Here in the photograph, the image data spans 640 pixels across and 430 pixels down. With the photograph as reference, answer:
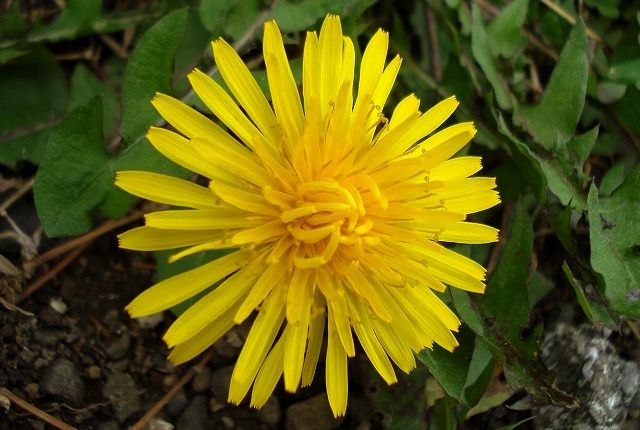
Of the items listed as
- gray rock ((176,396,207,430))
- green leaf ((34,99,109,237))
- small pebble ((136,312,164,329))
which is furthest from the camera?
small pebble ((136,312,164,329))

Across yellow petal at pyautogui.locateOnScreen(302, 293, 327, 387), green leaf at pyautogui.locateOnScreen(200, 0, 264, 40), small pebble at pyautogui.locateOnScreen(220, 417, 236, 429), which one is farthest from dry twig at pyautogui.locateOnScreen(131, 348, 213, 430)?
green leaf at pyautogui.locateOnScreen(200, 0, 264, 40)

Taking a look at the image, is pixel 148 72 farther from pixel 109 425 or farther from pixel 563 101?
pixel 563 101

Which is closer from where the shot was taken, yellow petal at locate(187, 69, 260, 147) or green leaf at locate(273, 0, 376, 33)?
A: yellow petal at locate(187, 69, 260, 147)

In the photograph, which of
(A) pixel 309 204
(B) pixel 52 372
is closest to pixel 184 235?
(A) pixel 309 204

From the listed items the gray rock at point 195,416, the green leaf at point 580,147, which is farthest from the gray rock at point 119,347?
the green leaf at point 580,147

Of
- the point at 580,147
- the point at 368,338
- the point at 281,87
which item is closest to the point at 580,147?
the point at 580,147

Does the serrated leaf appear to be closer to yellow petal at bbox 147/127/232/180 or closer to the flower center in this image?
the flower center

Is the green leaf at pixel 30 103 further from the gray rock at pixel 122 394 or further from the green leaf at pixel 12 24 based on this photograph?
the gray rock at pixel 122 394
